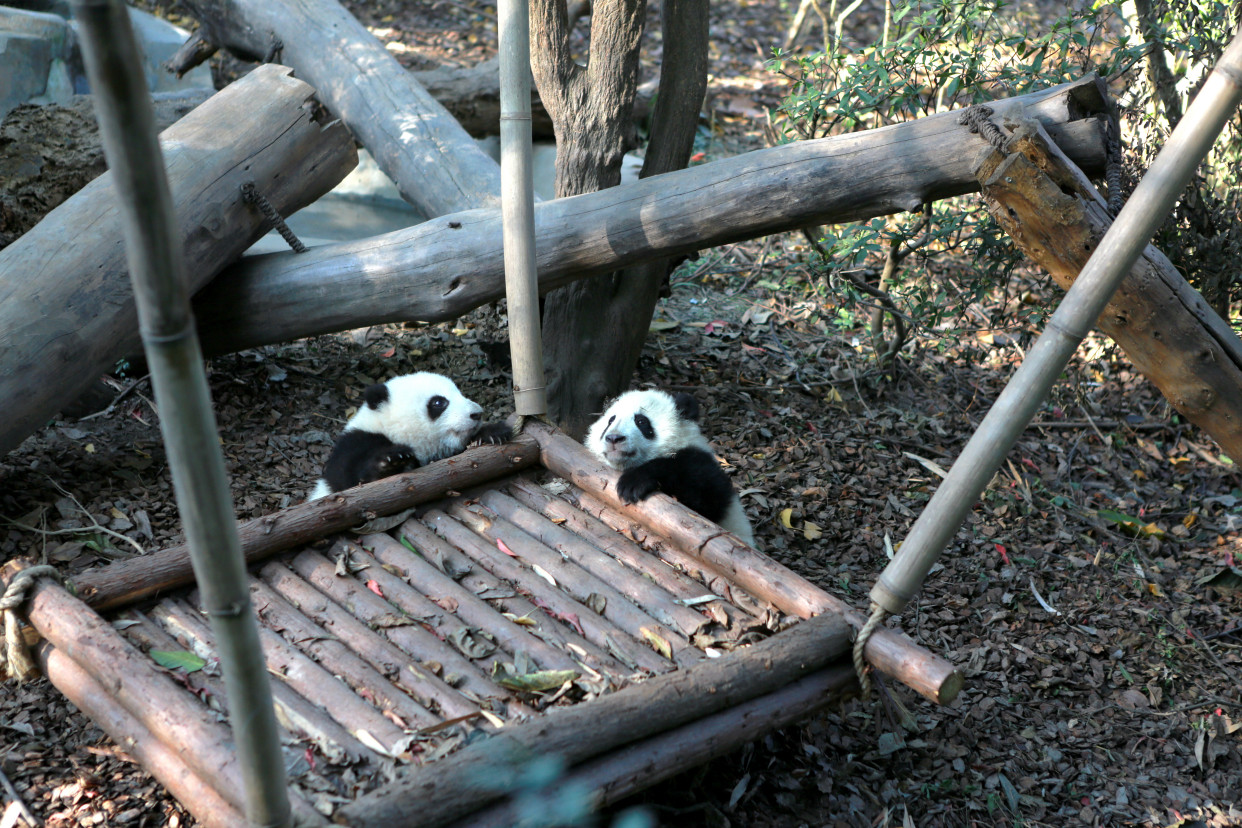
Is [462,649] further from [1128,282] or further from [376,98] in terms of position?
[376,98]

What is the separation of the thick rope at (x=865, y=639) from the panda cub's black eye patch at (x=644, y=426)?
1.45 m

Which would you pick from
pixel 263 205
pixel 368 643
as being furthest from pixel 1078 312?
pixel 263 205

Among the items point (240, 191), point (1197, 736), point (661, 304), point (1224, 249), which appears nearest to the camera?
point (1197, 736)

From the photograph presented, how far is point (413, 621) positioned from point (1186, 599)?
3583mm

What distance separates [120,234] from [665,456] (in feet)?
8.01

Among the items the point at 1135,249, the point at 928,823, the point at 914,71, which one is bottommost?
the point at 928,823

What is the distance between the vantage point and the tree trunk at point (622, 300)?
4551 mm

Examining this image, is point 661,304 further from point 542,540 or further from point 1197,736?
point 1197,736

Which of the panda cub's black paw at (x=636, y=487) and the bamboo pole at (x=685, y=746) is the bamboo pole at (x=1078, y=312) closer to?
the bamboo pole at (x=685, y=746)

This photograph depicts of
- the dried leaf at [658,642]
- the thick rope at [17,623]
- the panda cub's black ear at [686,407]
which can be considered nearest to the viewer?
the thick rope at [17,623]

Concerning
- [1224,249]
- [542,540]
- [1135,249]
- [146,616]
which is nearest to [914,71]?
[1224,249]

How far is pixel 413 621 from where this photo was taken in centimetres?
305

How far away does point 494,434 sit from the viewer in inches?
156

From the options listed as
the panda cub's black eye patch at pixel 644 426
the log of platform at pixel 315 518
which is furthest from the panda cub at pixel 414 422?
the panda cub's black eye patch at pixel 644 426
